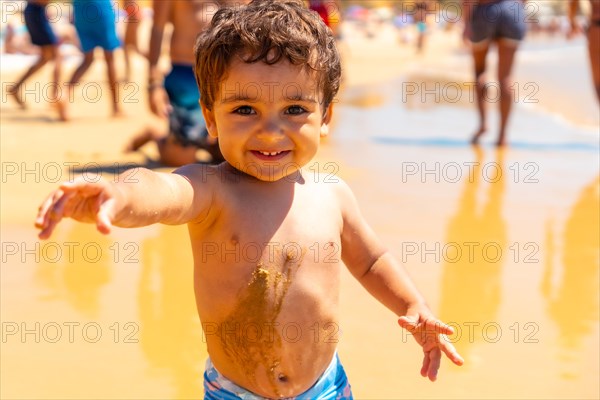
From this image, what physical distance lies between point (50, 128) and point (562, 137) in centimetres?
493

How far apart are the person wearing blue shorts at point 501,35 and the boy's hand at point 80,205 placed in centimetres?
656

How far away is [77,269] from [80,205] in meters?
2.44

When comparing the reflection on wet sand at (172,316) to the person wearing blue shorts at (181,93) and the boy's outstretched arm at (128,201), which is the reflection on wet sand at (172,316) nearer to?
the boy's outstretched arm at (128,201)

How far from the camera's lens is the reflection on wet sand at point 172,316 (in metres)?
2.88

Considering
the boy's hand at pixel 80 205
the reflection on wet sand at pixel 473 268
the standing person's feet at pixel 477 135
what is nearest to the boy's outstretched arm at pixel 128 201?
the boy's hand at pixel 80 205

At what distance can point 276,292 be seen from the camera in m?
2.19

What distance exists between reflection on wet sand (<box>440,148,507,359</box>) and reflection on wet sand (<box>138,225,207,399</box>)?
3.05 feet

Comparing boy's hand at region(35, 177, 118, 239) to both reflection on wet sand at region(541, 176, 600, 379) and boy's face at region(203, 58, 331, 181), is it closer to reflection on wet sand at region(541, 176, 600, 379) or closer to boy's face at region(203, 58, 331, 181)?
boy's face at region(203, 58, 331, 181)

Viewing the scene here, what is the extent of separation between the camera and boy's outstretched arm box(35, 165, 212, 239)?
4.83 ft

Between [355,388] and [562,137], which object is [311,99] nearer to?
[355,388]

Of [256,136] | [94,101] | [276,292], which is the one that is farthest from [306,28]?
[94,101]

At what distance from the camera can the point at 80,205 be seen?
60.1 inches

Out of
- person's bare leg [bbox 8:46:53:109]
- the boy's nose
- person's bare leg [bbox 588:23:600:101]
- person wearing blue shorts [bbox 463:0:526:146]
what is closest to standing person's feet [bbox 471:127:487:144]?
person wearing blue shorts [bbox 463:0:526:146]

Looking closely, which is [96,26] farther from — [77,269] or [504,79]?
[77,269]
